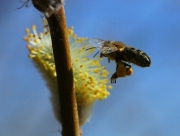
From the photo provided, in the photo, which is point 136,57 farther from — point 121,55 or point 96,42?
point 96,42

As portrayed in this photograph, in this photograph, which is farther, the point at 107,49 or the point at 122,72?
the point at 107,49

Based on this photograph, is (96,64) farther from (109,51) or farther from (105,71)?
(109,51)

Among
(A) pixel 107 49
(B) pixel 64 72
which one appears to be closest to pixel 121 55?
(A) pixel 107 49

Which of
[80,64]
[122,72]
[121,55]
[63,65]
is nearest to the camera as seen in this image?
[63,65]

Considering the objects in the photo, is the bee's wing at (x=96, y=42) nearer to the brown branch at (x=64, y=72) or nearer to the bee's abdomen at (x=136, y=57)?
the bee's abdomen at (x=136, y=57)

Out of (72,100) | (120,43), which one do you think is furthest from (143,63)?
(72,100)

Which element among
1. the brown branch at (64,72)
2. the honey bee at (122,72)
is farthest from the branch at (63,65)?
the honey bee at (122,72)

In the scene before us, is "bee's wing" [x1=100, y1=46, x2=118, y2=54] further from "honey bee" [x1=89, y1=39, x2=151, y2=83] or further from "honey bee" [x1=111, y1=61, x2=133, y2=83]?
"honey bee" [x1=111, y1=61, x2=133, y2=83]
